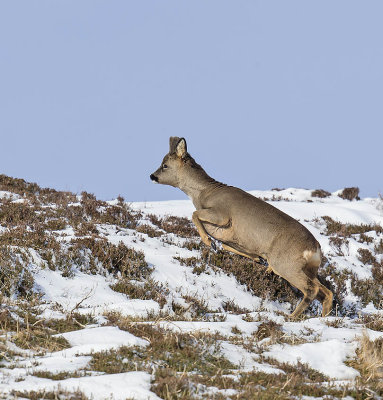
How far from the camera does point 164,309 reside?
36.0ft

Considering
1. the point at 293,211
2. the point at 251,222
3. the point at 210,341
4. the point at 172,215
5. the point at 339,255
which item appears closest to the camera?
the point at 210,341

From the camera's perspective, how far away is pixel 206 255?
560 inches

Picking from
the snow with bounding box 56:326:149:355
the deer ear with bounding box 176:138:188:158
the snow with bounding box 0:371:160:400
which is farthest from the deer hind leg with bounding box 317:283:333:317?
the snow with bounding box 0:371:160:400

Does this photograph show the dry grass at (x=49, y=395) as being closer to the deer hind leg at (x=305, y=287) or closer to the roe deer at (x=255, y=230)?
the roe deer at (x=255, y=230)

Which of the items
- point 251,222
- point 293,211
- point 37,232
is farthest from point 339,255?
point 37,232

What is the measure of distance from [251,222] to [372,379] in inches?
222

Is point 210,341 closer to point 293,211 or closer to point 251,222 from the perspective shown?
point 251,222

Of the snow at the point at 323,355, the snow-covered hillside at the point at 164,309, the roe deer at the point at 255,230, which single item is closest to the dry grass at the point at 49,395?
the snow-covered hillside at the point at 164,309

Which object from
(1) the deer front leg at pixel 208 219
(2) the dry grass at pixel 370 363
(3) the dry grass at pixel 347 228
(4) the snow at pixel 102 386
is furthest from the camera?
(3) the dry grass at pixel 347 228

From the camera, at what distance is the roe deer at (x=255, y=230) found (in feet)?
37.0

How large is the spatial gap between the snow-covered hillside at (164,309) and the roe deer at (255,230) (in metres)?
0.92

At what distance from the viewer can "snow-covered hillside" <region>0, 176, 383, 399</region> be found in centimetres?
575

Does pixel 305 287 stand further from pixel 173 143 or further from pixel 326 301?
pixel 173 143

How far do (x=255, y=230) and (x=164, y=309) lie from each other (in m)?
2.50
